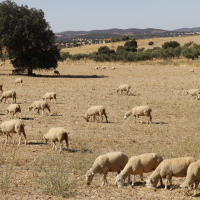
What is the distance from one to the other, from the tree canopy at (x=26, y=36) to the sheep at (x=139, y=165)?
120 ft

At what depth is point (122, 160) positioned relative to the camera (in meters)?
9.16

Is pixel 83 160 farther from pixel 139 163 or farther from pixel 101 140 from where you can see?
pixel 101 140

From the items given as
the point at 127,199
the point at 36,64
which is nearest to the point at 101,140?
the point at 127,199

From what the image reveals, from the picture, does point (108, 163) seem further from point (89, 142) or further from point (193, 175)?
point (89, 142)

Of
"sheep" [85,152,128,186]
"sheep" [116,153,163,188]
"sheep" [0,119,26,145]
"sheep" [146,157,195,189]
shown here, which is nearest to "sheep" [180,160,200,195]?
"sheep" [146,157,195,189]

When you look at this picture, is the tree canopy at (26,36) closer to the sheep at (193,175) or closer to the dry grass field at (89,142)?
the dry grass field at (89,142)

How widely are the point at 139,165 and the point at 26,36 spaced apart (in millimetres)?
38912

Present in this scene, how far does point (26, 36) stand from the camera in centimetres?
4312

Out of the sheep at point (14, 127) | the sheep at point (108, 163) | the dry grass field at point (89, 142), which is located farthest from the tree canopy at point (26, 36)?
the sheep at point (108, 163)

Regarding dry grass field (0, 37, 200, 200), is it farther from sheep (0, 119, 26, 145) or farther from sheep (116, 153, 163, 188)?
sheep (0, 119, 26, 145)

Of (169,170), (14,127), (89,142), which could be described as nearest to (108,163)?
(169,170)

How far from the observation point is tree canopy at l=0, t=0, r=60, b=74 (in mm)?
41731

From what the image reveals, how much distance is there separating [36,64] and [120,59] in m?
37.0

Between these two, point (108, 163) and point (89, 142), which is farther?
point (89, 142)
